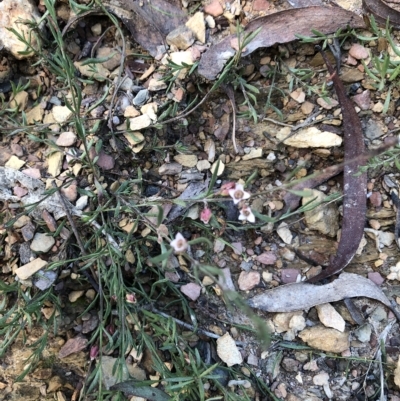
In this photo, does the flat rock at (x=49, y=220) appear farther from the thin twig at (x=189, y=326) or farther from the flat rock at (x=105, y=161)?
the thin twig at (x=189, y=326)

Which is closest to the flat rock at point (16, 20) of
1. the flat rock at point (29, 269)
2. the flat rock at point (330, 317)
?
the flat rock at point (29, 269)

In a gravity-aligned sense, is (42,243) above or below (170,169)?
below

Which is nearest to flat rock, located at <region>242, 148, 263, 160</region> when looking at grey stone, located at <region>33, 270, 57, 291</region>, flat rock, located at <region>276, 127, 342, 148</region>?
flat rock, located at <region>276, 127, 342, 148</region>

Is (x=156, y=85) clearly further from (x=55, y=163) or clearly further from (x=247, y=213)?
(x=247, y=213)

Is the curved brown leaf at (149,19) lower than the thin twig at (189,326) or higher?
higher

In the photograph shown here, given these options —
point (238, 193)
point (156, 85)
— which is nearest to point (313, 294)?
point (238, 193)

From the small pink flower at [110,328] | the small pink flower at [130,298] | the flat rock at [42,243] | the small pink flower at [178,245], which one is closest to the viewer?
the small pink flower at [178,245]
